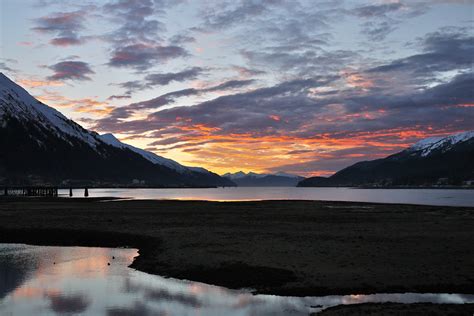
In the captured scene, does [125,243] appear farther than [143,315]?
Yes

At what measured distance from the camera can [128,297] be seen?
1970 centimetres

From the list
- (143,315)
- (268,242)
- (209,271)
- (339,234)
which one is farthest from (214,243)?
(143,315)

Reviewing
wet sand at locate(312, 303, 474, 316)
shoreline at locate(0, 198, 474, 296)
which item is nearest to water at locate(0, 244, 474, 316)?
shoreline at locate(0, 198, 474, 296)

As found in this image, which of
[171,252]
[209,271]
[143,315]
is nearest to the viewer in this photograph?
[143,315]

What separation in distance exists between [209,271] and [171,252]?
5.93 metres

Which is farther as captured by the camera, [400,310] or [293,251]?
[293,251]

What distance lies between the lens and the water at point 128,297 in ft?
58.5

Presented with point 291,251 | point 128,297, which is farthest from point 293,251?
point 128,297

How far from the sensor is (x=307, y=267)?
23.2 metres

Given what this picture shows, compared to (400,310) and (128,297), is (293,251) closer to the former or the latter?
(128,297)

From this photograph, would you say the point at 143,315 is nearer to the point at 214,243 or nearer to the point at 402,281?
the point at 402,281

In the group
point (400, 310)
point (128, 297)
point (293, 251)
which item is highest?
point (293, 251)

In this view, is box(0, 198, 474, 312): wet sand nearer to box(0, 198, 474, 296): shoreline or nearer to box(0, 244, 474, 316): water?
box(0, 198, 474, 296): shoreline

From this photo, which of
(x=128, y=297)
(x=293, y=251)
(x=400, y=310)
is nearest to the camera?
(x=400, y=310)
